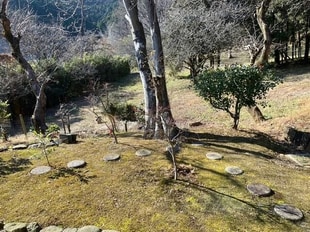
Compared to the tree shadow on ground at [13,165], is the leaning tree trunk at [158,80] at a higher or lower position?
higher

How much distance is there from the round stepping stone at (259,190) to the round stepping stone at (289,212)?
0.71ft

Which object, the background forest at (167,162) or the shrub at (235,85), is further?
the shrub at (235,85)

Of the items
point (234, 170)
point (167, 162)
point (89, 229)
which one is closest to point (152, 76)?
point (167, 162)

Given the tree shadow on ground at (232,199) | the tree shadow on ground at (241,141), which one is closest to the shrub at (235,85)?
the tree shadow on ground at (241,141)

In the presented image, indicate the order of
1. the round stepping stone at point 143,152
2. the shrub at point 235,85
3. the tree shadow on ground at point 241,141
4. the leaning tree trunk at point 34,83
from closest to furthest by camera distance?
the round stepping stone at point 143,152
the tree shadow on ground at point 241,141
the shrub at point 235,85
the leaning tree trunk at point 34,83

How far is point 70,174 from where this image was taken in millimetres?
3455

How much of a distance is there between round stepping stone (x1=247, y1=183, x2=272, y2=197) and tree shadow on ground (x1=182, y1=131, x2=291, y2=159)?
133cm

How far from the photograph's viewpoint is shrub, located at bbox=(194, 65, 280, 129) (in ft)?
17.2

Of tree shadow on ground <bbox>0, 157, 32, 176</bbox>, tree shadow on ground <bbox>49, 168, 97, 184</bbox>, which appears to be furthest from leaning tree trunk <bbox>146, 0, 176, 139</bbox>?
tree shadow on ground <bbox>0, 157, 32, 176</bbox>

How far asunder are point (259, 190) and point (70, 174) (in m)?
2.14

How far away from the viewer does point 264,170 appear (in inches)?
142

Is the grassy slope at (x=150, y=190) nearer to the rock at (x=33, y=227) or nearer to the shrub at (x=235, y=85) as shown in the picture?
the rock at (x=33, y=227)

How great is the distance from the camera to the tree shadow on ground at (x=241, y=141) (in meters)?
4.65

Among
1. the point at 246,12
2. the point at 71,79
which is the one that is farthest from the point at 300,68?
the point at 71,79
